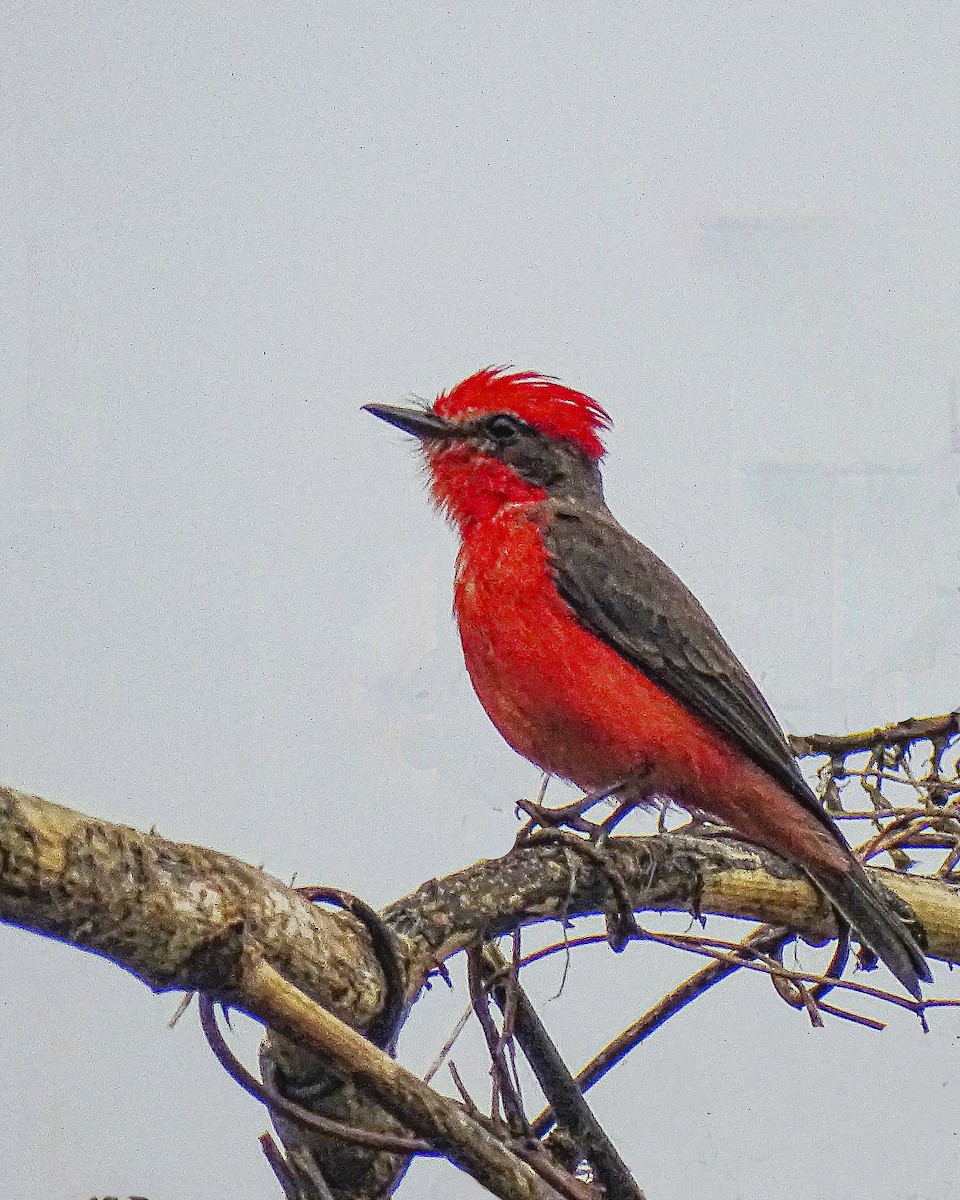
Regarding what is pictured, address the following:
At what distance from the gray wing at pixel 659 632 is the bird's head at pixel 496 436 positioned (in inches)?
5.3

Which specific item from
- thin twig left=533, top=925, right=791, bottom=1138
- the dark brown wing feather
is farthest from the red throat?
thin twig left=533, top=925, right=791, bottom=1138

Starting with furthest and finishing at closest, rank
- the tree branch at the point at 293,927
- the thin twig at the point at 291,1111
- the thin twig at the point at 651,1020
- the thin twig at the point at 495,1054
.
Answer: the thin twig at the point at 651,1020 → the thin twig at the point at 495,1054 → the thin twig at the point at 291,1111 → the tree branch at the point at 293,927

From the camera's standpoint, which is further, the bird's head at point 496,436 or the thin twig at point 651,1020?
the bird's head at point 496,436

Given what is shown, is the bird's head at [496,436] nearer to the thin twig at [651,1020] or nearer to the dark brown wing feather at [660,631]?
the dark brown wing feather at [660,631]

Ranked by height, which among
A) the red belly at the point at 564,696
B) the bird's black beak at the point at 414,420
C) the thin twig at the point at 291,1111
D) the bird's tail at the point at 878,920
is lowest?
the thin twig at the point at 291,1111

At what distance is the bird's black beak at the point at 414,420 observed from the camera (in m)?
3.68

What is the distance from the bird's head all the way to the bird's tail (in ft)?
4.20

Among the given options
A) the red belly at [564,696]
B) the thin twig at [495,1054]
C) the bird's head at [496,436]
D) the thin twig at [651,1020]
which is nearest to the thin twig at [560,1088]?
the thin twig at [495,1054]

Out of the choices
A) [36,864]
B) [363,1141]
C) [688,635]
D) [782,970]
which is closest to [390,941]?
[363,1141]

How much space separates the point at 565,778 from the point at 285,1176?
61.5 inches

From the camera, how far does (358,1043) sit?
1.62 m

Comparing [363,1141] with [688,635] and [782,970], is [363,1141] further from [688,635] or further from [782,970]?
[688,635]

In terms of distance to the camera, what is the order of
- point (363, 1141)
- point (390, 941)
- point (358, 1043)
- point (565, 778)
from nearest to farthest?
point (358, 1043) < point (363, 1141) < point (390, 941) < point (565, 778)

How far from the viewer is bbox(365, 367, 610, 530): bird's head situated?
368 cm
